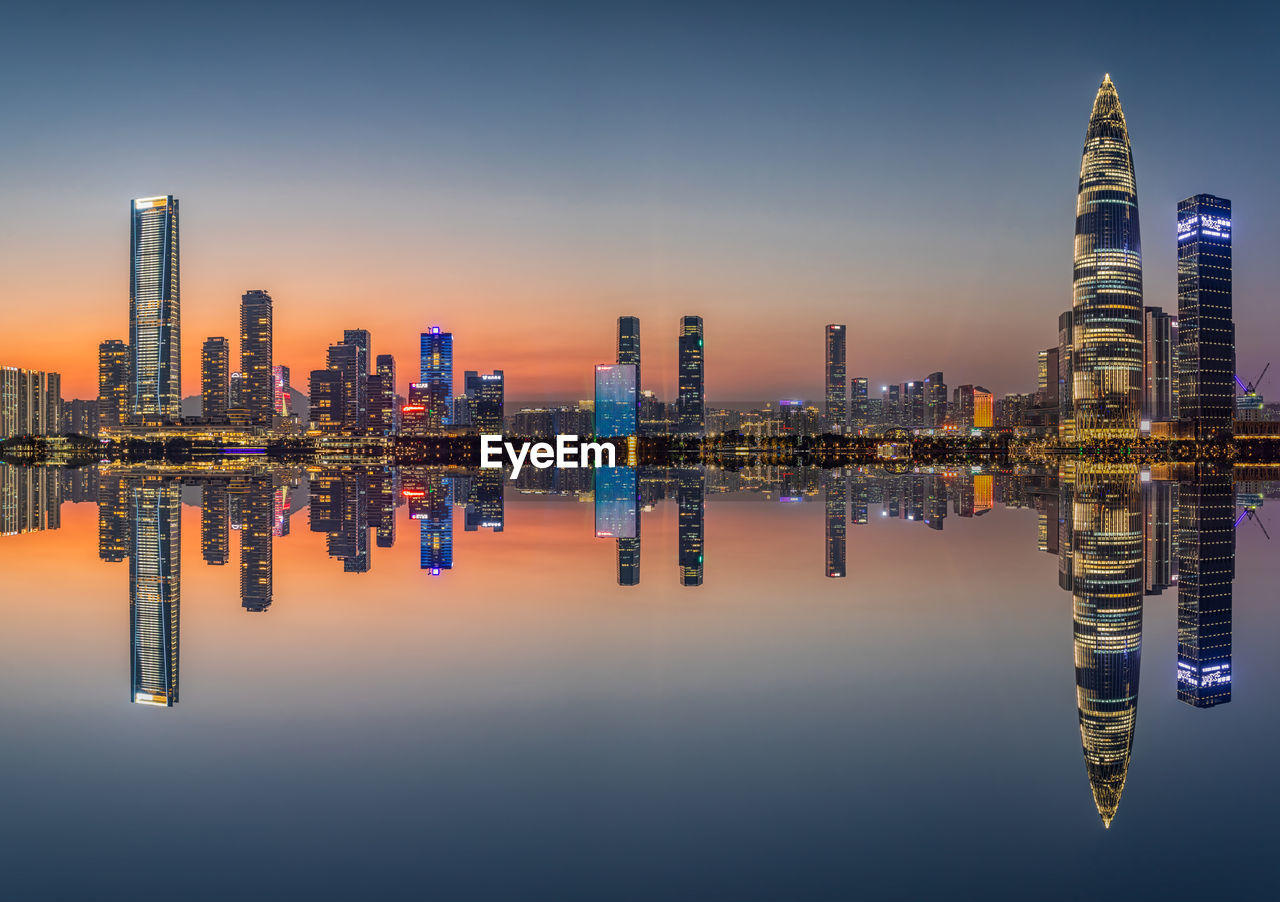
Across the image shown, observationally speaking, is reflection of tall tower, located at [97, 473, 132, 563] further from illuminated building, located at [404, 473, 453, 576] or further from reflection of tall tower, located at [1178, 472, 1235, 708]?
reflection of tall tower, located at [1178, 472, 1235, 708]

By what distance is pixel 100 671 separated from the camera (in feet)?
41.8

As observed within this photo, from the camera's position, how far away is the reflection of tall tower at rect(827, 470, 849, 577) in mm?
22938

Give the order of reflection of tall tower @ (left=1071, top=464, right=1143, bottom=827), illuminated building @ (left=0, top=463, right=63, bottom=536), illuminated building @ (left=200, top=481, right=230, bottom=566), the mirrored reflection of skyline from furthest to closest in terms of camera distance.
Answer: illuminated building @ (left=0, top=463, right=63, bottom=536), illuminated building @ (left=200, top=481, right=230, bottom=566), the mirrored reflection of skyline, reflection of tall tower @ (left=1071, top=464, right=1143, bottom=827)

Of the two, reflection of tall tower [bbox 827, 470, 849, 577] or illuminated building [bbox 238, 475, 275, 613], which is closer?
illuminated building [bbox 238, 475, 275, 613]

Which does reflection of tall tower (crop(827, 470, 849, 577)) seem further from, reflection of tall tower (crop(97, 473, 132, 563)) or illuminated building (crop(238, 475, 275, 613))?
reflection of tall tower (crop(97, 473, 132, 563))

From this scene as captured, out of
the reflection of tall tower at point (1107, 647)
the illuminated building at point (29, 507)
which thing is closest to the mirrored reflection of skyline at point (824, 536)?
the reflection of tall tower at point (1107, 647)

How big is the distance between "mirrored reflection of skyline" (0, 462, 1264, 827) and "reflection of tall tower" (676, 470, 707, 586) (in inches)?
2.9

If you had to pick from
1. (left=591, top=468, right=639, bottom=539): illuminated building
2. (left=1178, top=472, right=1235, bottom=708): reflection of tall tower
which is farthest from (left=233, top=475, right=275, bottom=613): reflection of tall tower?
(left=1178, top=472, right=1235, bottom=708): reflection of tall tower

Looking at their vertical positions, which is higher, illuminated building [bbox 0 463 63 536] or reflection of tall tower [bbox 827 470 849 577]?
reflection of tall tower [bbox 827 470 849 577]

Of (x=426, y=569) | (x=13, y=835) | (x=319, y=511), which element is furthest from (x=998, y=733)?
(x=319, y=511)

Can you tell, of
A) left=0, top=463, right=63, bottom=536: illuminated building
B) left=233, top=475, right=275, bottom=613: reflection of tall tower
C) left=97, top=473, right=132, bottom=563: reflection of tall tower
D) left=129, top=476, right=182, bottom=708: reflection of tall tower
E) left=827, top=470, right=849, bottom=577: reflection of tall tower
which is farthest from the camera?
left=0, top=463, right=63, bottom=536: illuminated building

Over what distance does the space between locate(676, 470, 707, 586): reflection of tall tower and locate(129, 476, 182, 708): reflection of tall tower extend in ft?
31.6

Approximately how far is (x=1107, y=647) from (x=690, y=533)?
58.6 feet

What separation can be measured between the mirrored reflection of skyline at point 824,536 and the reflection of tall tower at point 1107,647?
0.03 metres
